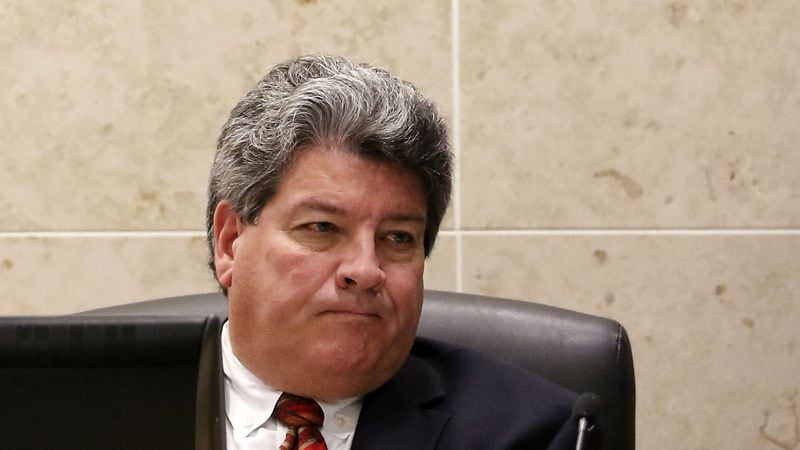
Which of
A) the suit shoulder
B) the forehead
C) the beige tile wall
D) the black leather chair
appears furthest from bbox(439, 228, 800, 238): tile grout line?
the forehead

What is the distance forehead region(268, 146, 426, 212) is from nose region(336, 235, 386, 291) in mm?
61

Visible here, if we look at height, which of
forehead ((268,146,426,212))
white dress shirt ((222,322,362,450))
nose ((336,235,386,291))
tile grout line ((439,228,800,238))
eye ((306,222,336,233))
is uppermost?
forehead ((268,146,426,212))

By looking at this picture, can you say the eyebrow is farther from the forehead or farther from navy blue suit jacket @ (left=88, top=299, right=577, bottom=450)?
navy blue suit jacket @ (left=88, top=299, right=577, bottom=450)

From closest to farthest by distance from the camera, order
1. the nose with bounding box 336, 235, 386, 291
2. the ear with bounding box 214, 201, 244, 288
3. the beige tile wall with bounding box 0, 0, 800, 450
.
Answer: the nose with bounding box 336, 235, 386, 291, the ear with bounding box 214, 201, 244, 288, the beige tile wall with bounding box 0, 0, 800, 450

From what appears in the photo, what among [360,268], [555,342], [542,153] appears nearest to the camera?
[360,268]

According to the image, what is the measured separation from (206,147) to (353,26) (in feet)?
1.21

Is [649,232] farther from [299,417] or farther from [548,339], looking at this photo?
[299,417]

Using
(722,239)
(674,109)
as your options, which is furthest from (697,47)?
(722,239)

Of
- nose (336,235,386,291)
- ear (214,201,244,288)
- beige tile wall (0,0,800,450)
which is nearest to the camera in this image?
nose (336,235,386,291)

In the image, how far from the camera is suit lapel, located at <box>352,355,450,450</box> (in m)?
1.36

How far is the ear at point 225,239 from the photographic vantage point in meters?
1.44

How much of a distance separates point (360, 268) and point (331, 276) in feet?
0.15

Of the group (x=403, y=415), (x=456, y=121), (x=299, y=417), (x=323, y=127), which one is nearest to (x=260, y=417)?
(x=299, y=417)

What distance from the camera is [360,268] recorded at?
1313 millimetres
